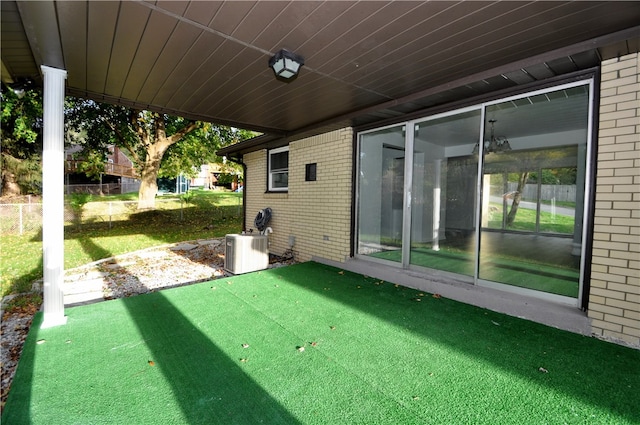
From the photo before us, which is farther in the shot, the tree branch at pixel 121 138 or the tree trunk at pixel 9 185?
the tree trunk at pixel 9 185

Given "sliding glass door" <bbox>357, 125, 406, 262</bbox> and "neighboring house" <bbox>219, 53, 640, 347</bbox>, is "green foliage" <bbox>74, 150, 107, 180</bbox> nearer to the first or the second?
"neighboring house" <bbox>219, 53, 640, 347</bbox>

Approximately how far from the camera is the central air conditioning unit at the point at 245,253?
5152mm

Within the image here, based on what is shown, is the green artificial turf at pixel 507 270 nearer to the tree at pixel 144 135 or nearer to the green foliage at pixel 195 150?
the tree at pixel 144 135

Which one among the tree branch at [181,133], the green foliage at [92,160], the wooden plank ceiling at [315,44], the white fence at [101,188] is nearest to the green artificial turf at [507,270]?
the wooden plank ceiling at [315,44]

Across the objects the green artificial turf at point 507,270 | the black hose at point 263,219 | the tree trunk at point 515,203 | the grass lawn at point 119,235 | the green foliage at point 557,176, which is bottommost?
the grass lawn at point 119,235

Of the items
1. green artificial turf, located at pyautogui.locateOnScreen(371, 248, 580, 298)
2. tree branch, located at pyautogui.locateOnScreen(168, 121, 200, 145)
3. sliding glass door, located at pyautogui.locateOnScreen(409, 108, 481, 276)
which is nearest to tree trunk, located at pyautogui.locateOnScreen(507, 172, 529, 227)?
green artificial turf, located at pyautogui.locateOnScreen(371, 248, 580, 298)

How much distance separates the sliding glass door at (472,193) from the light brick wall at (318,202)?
11.0 inches

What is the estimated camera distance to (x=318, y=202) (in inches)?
231

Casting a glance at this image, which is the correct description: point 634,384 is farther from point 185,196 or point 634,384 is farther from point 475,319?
point 185,196

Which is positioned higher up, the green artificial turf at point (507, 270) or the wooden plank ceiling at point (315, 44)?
the wooden plank ceiling at point (315, 44)

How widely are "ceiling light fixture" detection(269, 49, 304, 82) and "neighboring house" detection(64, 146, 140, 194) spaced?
49.4ft

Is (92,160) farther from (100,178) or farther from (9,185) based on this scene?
(100,178)

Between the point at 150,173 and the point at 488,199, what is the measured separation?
555 inches

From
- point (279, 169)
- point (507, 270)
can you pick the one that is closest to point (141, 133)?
point (279, 169)
